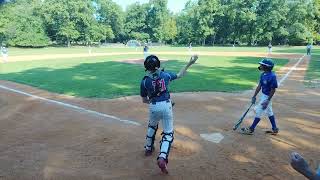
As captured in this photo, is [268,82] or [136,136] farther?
[136,136]

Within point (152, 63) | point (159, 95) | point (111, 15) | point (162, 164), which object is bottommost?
point (162, 164)

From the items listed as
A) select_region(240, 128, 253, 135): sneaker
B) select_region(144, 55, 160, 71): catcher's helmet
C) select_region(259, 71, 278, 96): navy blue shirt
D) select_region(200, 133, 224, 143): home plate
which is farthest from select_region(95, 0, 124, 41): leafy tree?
select_region(144, 55, 160, 71): catcher's helmet

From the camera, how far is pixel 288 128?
29.1 ft

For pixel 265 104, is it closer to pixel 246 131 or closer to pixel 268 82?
pixel 268 82

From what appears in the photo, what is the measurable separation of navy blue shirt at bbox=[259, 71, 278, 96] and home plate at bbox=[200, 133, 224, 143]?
4.67 feet

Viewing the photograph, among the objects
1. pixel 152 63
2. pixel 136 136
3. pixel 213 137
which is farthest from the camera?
pixel 136 136

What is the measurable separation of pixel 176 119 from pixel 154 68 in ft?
13.3

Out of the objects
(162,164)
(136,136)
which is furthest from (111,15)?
(162,164)

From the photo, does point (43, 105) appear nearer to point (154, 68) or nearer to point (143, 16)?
point (154, 68)

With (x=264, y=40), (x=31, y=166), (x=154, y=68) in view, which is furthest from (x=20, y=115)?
(x=264, y=40)

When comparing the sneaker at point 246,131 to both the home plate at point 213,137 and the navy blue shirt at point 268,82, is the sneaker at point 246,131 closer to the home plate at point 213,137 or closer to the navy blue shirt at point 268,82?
the home plate at point 213,137

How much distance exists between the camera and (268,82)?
7.93 m

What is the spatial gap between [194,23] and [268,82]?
80.9 metres

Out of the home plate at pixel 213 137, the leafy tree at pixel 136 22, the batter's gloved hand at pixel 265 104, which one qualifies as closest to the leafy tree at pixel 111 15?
the leafy tree at pixel 136 22
